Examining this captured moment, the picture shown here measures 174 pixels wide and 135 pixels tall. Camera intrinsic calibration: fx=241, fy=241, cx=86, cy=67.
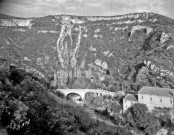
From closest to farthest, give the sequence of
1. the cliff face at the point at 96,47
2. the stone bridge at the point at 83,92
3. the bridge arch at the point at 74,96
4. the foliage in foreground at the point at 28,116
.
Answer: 1. the foliage in foreground at the point at 28,116
2. the stone bridge at the point at 83,92
3. the bridge arch at the point at 74,96
4. the cliff face at the point at 96,47

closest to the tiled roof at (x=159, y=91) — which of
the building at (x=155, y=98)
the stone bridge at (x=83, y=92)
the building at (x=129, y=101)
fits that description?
the building at (x=155, y=98)

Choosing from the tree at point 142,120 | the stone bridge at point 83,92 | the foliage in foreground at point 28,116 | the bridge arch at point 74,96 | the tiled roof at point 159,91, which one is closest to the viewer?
the foliage in foreground at point 28,116

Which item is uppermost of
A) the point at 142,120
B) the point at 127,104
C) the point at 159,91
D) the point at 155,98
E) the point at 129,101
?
the point at 159,91

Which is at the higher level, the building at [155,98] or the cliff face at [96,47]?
the cliff face at [96,47]

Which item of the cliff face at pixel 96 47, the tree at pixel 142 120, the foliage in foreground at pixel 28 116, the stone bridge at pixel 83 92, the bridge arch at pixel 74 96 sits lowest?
the tree at pixel 142 120

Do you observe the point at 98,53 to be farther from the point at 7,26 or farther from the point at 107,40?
the point at 7,26

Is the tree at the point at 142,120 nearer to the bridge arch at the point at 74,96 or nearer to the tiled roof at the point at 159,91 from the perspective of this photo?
the tiled roof at the point at 159,91

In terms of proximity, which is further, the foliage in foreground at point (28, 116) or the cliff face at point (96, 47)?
the cliff face at point (96, 47)

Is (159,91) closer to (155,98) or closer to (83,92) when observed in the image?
(155,98)

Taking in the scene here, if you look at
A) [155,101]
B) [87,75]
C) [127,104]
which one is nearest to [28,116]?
[155,101]
